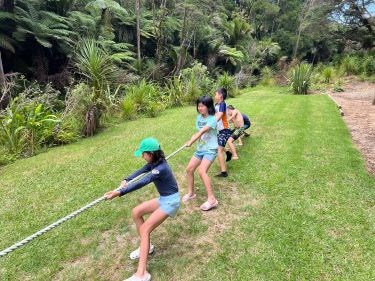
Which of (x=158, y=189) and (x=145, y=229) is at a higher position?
(x=158, y=189)

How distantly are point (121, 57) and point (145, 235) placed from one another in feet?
33.4

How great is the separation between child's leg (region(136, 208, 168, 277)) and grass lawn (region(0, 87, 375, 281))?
20 cm

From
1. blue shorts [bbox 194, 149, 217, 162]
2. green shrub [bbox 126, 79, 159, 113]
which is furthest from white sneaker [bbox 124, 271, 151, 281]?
green shrub [bbox 126, 79, 159, 113]

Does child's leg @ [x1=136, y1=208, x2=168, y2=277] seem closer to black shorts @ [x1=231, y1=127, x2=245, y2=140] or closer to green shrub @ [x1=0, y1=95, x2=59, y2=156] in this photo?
black shorts @ [x1=231, y1=127, x2=245, y2=140]

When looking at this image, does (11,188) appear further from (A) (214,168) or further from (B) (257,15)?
(B) (257,15)

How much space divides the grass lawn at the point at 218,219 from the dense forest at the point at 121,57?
1.25 m

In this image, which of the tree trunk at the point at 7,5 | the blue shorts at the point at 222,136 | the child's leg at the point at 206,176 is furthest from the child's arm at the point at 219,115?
the tree trunk at the point at 7,5

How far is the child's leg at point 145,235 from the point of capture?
311 cm

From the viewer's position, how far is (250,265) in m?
3.37

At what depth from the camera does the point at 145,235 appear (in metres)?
3.17

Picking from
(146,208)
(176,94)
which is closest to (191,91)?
(176,94)

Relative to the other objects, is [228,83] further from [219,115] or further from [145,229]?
[145,229]

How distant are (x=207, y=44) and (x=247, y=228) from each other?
18.0 metres

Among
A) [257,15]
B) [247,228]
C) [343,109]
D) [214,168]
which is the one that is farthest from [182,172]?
[257,15]
